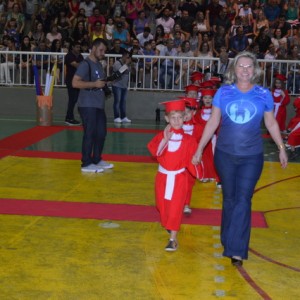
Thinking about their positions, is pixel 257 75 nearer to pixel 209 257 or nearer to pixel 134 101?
pixel 209 257

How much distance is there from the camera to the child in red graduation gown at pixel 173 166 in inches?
269

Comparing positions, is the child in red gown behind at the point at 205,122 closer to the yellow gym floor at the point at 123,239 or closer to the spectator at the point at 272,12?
the yellow gym floor at the point at 123,239

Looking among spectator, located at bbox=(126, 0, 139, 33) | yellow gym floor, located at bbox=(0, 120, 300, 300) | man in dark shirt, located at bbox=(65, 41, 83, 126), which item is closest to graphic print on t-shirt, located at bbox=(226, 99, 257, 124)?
yellow gym floor, located at bbox=(0, 120, 300, 300)

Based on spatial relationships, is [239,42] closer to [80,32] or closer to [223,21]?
[223,21]

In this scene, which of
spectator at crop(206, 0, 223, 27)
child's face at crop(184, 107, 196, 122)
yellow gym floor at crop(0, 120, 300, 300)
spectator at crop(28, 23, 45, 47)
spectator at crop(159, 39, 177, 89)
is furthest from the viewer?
spectator at crop(206, 0, 223, 27)

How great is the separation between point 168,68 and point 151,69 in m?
0.43

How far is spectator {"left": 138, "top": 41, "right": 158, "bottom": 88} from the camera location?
60.3ft

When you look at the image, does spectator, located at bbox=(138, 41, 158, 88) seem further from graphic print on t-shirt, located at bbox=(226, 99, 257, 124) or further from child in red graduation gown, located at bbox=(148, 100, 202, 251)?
graphic print on t-shirt, located at bbox=(226, 99, 257, 124)

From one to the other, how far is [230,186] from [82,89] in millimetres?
4383

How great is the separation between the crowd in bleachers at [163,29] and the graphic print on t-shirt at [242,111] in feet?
37.8

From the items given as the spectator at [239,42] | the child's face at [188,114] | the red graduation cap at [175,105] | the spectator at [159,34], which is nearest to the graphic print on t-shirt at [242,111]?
the red graduation cap at [175,105]

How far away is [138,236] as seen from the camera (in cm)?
728

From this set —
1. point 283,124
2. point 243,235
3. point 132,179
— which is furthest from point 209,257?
point 283,124

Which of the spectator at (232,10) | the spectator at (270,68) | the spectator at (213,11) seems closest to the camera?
the spectator at (270,68)
